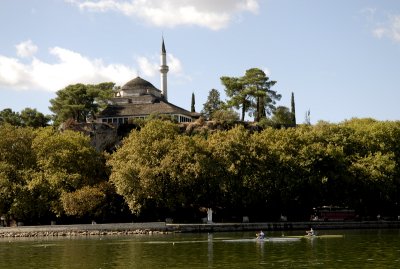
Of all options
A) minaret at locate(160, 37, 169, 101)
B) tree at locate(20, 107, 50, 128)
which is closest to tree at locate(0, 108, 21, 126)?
tree at locate(20, 107, 50, 128)

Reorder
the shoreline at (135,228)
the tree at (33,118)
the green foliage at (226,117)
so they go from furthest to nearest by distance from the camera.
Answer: the tree at (33,118)
the green foliage at (226,117)
the shoreline at (135,228)

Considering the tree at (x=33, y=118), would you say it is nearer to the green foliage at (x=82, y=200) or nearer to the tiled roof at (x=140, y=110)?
the tiled roof at (x=140, y=110)

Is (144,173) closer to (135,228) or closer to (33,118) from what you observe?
(135,228)

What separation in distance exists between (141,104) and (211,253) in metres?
78.4

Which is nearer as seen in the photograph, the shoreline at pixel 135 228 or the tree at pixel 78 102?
the shoreline at pixel 135 228

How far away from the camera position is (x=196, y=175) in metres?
80.7

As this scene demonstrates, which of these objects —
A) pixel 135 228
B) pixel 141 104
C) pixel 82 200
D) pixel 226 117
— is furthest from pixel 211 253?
pixel 141 104

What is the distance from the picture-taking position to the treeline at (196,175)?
81562 millimetres

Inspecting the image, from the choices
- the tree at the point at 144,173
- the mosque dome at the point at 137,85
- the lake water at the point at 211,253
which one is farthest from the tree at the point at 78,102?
the lake water at the point at 211,253

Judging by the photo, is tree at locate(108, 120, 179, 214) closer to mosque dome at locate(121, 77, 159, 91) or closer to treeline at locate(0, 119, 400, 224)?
treeline at locate(0, 119, 400, 224)

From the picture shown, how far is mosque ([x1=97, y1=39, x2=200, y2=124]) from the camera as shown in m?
121

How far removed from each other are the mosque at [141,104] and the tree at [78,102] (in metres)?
2.21

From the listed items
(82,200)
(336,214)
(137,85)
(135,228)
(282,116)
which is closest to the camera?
(135,228)

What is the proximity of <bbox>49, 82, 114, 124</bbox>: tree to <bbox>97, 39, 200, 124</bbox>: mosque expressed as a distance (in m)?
2.21
